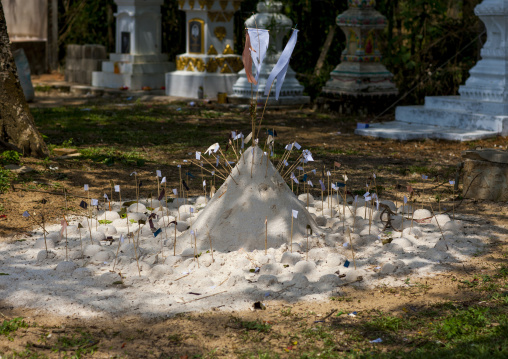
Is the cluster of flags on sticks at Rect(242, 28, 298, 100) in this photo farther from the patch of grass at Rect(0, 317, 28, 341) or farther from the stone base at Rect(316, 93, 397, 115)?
the stone base at Rect(316, 93, 397, 115)

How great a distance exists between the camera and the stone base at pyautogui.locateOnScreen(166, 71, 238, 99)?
1305 centimetres

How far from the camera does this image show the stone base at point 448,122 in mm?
8828

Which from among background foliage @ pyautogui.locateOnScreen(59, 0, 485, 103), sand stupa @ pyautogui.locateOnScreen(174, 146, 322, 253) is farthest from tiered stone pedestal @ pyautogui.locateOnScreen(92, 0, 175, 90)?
sand stupa @ pyautogui.locateOnScreen(174, 146, 322, 253)

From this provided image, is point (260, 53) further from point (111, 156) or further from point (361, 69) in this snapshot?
point (361, 69)

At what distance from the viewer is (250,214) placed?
4.31 m

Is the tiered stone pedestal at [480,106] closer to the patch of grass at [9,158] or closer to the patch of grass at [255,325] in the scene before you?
the patch of grass at [9,158]

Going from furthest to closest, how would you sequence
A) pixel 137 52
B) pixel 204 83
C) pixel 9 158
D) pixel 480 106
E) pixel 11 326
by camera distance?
pixel 137 52, pixel 204 83, pixel 480 106, pixel 9 158, pixel 11 326

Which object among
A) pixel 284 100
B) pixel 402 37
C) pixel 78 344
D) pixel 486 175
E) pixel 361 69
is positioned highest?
pixel 402 37

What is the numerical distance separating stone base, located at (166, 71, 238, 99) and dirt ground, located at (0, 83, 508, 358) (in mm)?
3702

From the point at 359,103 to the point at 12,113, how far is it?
5.99 metres

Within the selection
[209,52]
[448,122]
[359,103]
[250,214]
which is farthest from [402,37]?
[250,214]

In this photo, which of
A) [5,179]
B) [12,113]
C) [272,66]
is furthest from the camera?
[272,66]

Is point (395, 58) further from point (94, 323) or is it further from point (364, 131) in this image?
point (94, 323)

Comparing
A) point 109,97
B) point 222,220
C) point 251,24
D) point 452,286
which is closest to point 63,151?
point 222,220
